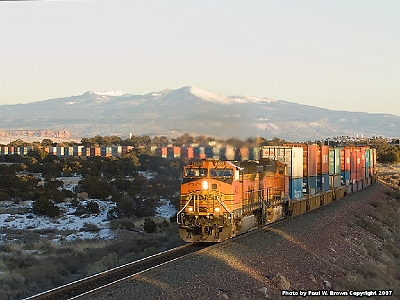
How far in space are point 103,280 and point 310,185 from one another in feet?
68.4

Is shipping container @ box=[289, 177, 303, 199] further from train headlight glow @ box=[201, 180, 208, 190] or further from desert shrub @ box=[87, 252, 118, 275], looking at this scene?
desert shrub @ box=[87, 252, 118, 275]

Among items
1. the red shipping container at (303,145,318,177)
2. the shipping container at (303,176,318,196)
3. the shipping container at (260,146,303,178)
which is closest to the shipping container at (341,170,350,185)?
the red shipping container at (303,145,318,177)

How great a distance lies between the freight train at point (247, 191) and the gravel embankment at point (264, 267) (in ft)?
2.86

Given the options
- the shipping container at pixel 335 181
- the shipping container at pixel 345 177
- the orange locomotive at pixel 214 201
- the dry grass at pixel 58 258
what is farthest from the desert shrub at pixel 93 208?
the shipping container at pixel 345 177

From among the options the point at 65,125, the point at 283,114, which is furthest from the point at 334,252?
the point at 283,114

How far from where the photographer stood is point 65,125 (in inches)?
1997

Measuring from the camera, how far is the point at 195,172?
69.6 feet

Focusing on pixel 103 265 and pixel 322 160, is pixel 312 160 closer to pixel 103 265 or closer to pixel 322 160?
pixel 322 160

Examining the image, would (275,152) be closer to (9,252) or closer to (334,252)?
(334,252)

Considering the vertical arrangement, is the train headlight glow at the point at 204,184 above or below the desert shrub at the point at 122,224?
above

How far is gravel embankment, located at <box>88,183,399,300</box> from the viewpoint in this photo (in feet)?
46.3

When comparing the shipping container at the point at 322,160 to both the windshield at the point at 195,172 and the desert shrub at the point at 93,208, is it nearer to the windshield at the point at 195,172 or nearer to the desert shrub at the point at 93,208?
the desert shrub at the point at 93,208

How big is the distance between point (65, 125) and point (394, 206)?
28.6 meters

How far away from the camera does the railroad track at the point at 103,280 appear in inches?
533
